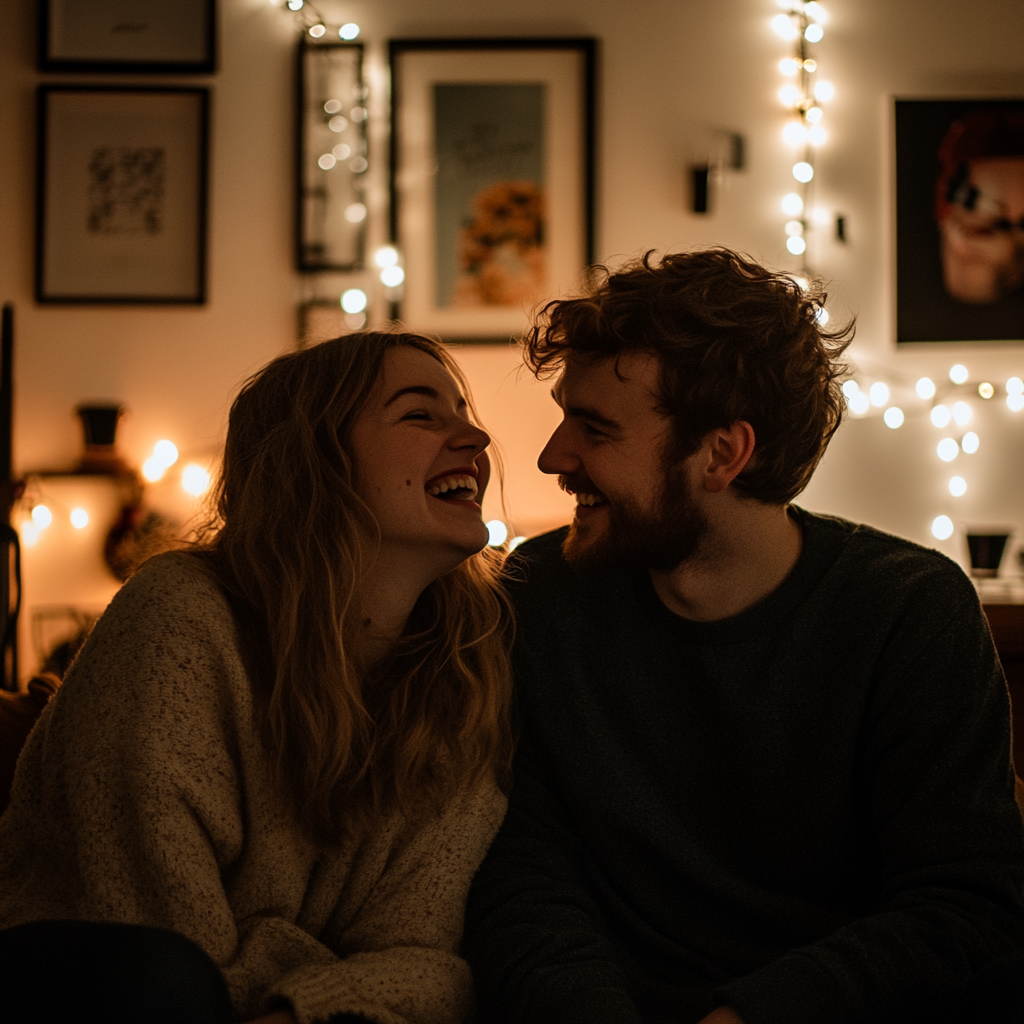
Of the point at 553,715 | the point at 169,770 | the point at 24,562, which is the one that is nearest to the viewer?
the point at 169,770

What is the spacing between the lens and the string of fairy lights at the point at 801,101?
3.13 m

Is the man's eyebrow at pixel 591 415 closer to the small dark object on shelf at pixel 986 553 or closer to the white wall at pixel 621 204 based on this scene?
the white wall at pixel 621 204

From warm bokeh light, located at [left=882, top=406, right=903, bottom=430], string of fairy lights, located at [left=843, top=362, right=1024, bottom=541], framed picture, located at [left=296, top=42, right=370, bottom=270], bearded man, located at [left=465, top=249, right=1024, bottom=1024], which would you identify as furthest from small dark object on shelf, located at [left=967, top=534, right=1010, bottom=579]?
framed picture, located at [left=296, top=42, right=370, bottom=270]

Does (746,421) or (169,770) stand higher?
(746,421)

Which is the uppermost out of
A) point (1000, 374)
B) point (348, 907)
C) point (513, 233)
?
point (513, 233)

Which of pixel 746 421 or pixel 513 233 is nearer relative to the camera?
pixel 746 421

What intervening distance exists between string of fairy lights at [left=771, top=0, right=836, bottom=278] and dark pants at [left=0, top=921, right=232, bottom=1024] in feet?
9.15

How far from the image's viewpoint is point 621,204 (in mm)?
3168

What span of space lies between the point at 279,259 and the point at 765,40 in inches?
64.1

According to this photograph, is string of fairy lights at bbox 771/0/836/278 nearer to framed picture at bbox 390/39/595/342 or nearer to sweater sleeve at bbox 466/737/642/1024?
framed picture at bbox 390/39/595/342

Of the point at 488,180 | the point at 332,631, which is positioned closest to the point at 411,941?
the point at 332,631

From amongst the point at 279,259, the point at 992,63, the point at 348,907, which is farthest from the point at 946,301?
the point at 348,907

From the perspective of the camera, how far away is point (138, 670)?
3.71 ft

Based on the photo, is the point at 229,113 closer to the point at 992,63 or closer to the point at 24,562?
the point at 24,562
